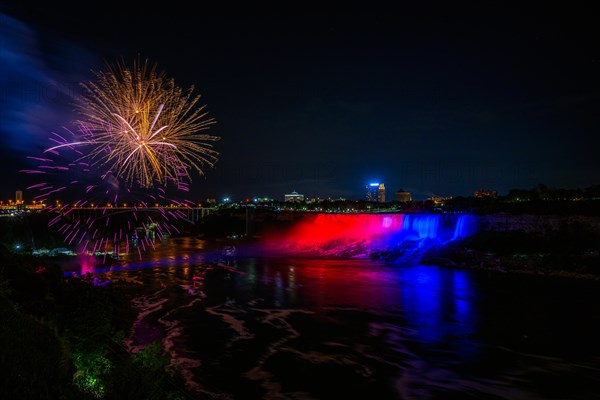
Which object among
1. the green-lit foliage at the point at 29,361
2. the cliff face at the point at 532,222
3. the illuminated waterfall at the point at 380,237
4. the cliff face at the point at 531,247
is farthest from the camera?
the illuminated waterfall at the point at 380,237

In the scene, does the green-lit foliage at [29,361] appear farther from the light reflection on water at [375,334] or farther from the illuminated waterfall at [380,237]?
the illuminated waterfall at [380,237]

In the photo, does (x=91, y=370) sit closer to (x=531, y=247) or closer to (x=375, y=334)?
(x=375, y=334)

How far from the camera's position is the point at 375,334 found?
62.1 feet

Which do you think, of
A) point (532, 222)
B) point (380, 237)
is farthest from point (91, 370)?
point (380, 237)

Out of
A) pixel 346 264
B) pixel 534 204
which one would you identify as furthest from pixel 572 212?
pixel 346 264

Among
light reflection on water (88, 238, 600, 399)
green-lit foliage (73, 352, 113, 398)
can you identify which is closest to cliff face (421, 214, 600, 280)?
light reflection on water (88, 238, 600, 399)

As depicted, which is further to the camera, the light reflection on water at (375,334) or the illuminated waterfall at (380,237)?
the illuminated waterfall at (380,237)

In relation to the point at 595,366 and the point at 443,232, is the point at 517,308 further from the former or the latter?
the point at 443,232

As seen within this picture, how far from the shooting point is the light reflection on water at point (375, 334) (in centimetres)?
1355

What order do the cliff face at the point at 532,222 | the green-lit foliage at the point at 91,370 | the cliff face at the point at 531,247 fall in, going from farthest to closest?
the cliff face at the point at 532,222, the cliff face at the point at 531,247, the green-lit foliage at the point at 91,370

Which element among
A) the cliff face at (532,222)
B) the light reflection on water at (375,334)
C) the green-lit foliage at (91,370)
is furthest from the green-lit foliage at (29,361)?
the cliff face at (532,222)

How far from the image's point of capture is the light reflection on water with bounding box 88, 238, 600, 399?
13.5m

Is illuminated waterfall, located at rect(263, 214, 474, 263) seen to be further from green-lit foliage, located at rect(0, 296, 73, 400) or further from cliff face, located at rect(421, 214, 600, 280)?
green-lit foliage, located at rect(0, 296, 73, 400)

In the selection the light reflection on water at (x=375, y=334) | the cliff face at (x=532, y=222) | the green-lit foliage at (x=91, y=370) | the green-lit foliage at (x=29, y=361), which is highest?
the cliff face at (x=532, y=222)
